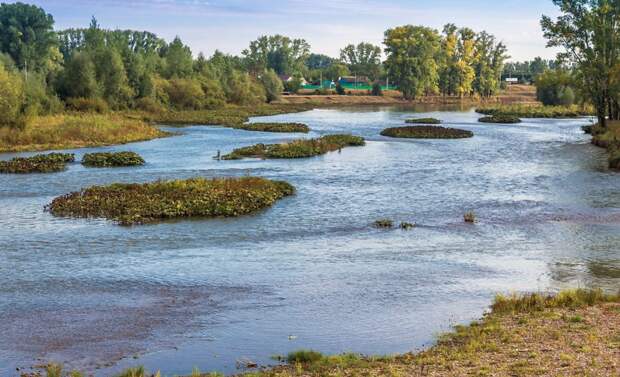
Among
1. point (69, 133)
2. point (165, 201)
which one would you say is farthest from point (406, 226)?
point (69, 133)

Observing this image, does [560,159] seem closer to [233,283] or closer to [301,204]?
[301,204]

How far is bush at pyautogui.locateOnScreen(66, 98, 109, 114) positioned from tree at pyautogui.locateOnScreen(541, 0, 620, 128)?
5625 centimetres

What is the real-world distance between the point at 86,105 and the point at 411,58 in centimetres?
11050

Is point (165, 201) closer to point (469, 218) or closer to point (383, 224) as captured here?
point (383, 224)

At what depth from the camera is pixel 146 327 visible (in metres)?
19.9

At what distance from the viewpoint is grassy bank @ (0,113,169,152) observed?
217ft

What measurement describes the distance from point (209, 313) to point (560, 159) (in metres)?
47.7

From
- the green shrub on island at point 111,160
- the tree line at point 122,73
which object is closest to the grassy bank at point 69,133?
the tree line at point 122,73

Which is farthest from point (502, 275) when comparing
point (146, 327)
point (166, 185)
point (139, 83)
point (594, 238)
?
point (139, 83)

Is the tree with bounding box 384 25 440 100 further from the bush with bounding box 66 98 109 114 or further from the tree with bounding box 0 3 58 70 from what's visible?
the bush with bounding box 66 98 109 114

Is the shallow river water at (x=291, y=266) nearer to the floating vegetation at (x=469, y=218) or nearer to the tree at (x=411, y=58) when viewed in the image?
the floating vegetation at (x=469, y=218)

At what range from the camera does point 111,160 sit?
5538cm

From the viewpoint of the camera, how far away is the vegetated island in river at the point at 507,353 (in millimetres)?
15039

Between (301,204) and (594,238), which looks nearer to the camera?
(594,238)
